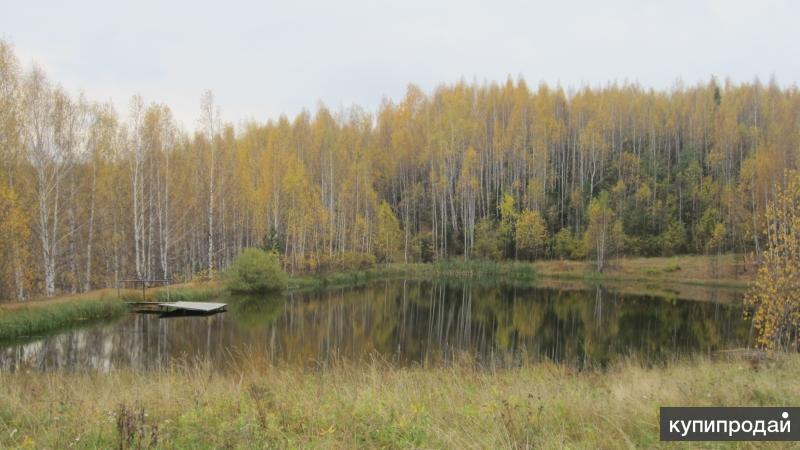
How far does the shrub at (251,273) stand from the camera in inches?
1115

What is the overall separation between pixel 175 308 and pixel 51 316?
5.03m

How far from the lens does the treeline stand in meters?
23.1

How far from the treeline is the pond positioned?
6060 millimetres

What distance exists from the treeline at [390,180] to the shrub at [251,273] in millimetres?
3437

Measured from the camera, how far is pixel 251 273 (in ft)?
93.1

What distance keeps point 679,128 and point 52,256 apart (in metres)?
66.7

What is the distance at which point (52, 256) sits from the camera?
20719 millimetres

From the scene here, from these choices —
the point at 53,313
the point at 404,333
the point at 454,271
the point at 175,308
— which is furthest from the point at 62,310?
the point at 454,271

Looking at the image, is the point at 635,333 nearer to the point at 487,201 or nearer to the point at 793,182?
the point at 793,182

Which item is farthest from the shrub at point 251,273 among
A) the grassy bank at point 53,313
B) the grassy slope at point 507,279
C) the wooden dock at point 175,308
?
the grassy bank at point 53,313

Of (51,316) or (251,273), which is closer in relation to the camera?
(51,316)

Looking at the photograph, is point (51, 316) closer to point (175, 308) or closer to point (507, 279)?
point (175, 308)

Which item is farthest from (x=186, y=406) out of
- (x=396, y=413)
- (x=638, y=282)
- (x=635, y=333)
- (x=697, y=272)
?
(x=697, y=272)

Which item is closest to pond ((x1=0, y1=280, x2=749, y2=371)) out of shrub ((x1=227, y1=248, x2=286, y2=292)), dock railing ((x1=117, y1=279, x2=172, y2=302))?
shrub ((x1=227, y1=248, x2=286, y2=292))
